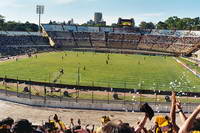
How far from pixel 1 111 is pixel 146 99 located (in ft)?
51.9

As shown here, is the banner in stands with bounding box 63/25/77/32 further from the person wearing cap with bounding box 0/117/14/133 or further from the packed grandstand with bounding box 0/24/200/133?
the person wearing cap with bounding box 0/117/14/133

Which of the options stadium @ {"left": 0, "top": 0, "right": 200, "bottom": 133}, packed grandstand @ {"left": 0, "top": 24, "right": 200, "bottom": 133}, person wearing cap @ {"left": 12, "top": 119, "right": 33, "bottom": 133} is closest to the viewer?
person wearing cap @ {"left": 12, "top": 119, "right": 33, "bottom": 133}

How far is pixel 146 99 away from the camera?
38.4 meters

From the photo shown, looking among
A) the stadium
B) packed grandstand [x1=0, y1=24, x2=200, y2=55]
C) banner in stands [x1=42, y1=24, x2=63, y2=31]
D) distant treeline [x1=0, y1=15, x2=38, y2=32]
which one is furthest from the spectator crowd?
distant treeline [x1=0, y1=15, x2=38, y2=32]

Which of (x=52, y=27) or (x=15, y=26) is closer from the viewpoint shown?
(x=52, y=27)

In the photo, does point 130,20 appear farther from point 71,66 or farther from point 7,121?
point 7,121

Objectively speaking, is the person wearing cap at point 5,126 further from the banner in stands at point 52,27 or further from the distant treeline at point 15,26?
the distant treeline at point 15,26

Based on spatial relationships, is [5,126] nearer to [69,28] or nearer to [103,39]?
[103,39]

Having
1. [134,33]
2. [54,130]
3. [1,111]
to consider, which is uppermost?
[134,33]

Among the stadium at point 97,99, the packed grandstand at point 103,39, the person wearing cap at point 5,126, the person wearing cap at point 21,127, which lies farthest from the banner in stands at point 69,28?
the person wearing cap at point 21,127

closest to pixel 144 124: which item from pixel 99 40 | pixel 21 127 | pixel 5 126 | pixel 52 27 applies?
pixel 21 127

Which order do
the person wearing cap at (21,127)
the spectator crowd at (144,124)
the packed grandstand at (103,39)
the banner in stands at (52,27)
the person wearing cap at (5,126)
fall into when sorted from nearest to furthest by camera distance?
the spectator crowd at (144,124), the person wearing cap at (21,127), the person wearing cap at (5,126), the packed grandstand at (103,39), the banner in stands at (52,27)

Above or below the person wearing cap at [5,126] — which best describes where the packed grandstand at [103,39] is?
above

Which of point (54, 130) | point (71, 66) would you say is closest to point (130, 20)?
point (71, 66)
